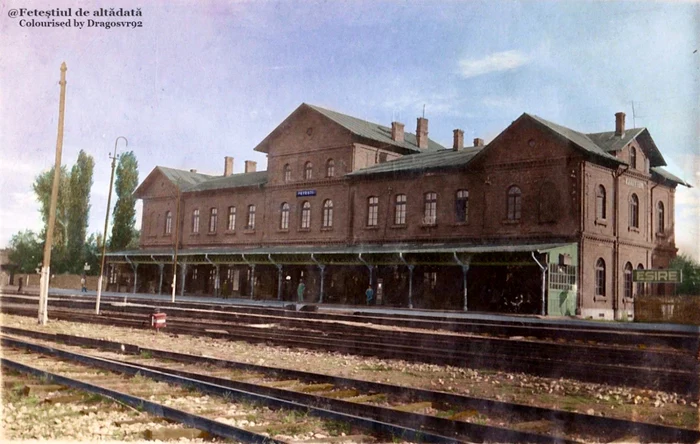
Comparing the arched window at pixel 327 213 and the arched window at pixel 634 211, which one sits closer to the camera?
the arched window at pixel 634 211

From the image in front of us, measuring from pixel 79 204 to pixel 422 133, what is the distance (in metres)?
20.1

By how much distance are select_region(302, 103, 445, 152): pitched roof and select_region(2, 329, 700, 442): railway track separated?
892 inches

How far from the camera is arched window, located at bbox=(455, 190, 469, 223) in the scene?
89.5ft

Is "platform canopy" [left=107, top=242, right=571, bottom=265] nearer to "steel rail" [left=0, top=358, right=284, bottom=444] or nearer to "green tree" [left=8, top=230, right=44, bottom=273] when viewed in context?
"green tree" [left=8, top=230, right=44, bottom=273]

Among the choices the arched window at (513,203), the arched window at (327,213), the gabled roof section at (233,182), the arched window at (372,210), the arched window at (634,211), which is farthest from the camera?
the gabled roof section at (233,182)

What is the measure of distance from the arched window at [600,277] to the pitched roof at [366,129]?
498 inches

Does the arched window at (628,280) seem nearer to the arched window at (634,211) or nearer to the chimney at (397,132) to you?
the arched window at (634,211)

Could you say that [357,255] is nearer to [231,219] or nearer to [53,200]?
[231,219]

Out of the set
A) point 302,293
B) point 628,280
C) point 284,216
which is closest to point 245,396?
point 628,280

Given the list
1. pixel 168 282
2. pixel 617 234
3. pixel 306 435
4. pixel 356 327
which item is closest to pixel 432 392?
Answer: pixel 306 435

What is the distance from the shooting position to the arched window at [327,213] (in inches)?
1302

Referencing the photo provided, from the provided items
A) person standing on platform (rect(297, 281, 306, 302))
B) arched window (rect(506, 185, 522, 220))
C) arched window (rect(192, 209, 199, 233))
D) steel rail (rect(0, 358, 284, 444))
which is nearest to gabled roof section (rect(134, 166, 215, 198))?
arched window (rect(192, 209, 199, 233))

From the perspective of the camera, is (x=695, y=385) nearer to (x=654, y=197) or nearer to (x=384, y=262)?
(x=654, y=197)

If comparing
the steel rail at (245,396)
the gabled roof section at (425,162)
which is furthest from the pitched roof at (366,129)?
the steel rail at (245,396)
